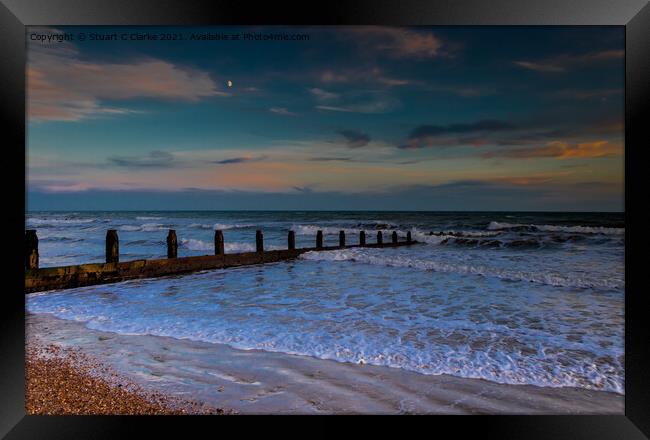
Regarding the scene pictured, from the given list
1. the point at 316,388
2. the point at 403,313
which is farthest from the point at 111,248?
the point at 316,388

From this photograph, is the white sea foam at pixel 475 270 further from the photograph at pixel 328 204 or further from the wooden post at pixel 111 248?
the wooden post at pixel 111 248

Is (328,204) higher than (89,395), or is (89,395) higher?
(328,204)

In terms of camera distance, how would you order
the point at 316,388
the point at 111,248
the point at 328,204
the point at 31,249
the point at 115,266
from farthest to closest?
1. the point at 328,204
2. the point at 111,248
3. the point at 115,266
4. the point at 31,249
5. the point at 316,388

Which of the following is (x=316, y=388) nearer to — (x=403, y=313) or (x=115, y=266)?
(x=403, y=313)

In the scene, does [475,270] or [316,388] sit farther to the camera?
[475,270]

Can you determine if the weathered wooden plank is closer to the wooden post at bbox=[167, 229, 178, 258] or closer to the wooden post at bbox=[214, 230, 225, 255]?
the wooden post at bbox=[214, 230, 225, 255]

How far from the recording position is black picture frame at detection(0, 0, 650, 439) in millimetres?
2807

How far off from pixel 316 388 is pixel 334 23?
2.76m

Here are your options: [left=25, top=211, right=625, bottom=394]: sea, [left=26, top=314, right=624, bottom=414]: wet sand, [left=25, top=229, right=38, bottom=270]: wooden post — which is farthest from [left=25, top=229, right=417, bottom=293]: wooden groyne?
[left=26, top=314, right=624, bottom=414]: wet sand

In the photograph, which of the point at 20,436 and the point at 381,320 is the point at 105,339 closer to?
the point at 20,436

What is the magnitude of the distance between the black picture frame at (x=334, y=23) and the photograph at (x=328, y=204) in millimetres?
149

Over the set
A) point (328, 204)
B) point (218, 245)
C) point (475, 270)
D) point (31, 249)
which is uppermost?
point (328, 204)

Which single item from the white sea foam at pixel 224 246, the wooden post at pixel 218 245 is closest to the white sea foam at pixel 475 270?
the wooden post at pixel 218 245

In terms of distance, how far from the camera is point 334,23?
9.56 ft
